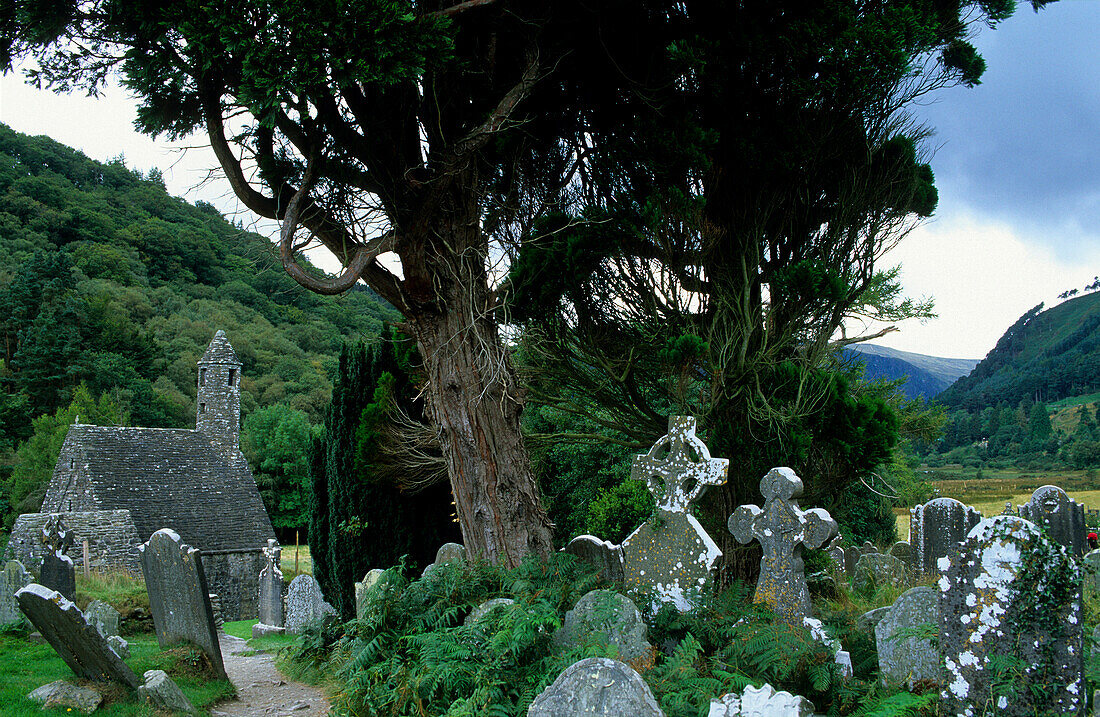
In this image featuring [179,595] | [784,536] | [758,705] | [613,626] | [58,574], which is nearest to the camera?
[758,705]

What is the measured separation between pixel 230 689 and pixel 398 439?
3484mm

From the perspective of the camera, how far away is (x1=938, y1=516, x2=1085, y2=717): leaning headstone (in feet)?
10.1

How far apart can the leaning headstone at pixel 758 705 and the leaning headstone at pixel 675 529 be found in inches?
101

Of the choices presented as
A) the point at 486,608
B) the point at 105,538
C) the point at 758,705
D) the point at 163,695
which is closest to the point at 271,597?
the point at 105,538

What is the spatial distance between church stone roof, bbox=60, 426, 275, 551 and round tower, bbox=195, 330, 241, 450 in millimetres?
731

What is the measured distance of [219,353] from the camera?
2902cm

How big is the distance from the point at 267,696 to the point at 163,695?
5.95ft

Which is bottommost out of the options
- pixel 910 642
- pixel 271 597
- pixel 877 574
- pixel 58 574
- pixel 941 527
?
pixel 271 597

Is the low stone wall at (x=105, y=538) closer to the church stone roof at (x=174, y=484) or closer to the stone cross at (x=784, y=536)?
the church stone roof at (x=174, y=484)

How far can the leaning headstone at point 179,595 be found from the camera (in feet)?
22.9

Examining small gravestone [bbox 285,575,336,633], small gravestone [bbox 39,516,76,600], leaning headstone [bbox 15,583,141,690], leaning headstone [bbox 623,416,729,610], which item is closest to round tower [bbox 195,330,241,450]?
small gravestone [bbox 285,575,336,633]

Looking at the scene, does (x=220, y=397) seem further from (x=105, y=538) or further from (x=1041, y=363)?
(x=1041, y=363)

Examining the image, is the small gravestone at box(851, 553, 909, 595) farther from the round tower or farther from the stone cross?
the round tower

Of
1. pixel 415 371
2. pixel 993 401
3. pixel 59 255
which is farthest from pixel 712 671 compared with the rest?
pixel 993 401
